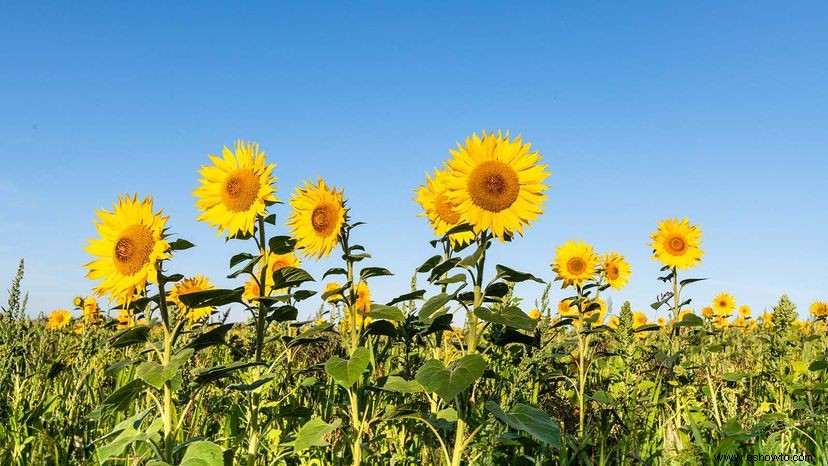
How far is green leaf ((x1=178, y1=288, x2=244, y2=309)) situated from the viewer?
271 cm

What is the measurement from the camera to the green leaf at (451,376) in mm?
2479

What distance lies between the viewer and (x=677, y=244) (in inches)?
290

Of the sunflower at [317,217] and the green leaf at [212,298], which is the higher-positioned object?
the sunflower at [317,217]

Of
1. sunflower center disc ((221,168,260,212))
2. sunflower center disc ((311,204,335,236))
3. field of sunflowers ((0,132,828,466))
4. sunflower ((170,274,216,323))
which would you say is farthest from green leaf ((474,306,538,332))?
sunflower ((170,274,216,323))

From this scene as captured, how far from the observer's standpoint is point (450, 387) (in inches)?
98.2

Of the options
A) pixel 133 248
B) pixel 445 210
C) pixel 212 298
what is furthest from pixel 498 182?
pixel 133 248

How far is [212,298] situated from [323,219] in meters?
1.03

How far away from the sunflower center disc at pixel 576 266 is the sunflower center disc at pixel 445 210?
2452mm

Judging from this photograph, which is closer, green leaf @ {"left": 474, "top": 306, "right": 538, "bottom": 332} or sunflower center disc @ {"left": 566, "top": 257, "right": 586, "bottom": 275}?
green leaf @ {"left": 474, "top": 306, "right": 538, "bottom": 332}

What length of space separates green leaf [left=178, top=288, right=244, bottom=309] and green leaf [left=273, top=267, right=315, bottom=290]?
31 centimetres

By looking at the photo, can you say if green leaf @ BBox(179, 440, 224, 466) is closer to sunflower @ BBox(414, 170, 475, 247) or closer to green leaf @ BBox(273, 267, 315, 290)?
green leaf @ BBox(273, 267, 315, 290)

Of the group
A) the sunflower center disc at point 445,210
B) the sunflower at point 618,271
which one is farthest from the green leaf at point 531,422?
the sunflower at point 618,271

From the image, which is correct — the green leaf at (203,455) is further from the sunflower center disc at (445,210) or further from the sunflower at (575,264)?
the sunflower at (575,264)

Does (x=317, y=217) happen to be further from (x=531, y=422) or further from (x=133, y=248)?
(x=531, y=422)
